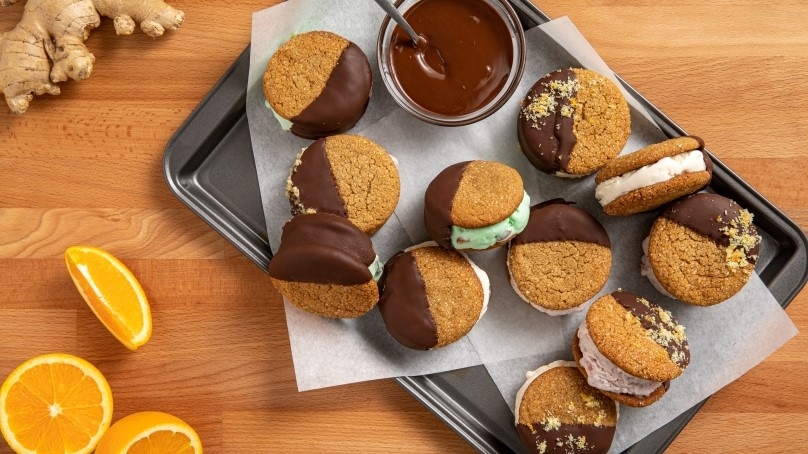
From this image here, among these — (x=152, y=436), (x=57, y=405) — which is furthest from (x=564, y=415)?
(x=57, y=405)

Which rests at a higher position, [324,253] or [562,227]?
[562,227]

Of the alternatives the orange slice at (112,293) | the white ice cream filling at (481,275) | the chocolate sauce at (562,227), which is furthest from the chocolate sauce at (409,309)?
the orange slice at (112,293)

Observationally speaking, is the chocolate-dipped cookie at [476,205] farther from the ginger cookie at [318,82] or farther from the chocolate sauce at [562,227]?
the ginger cookie at [318,82]

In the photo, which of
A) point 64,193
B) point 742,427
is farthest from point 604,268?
point 64,193

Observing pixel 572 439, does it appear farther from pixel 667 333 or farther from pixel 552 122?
pixel 552 122

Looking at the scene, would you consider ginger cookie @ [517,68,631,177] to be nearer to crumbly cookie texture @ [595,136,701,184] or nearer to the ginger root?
crumbly cookie texture @ [595,136,701,184]

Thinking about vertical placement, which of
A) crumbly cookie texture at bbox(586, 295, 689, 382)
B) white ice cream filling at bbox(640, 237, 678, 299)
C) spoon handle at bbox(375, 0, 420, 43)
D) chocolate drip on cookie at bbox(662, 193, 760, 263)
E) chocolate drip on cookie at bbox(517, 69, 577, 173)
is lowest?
crumbly cookie texture at bbox(586, 295, 689, 382)

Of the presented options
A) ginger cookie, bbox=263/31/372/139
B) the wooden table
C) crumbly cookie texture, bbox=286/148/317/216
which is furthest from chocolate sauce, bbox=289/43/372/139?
the wooden table
